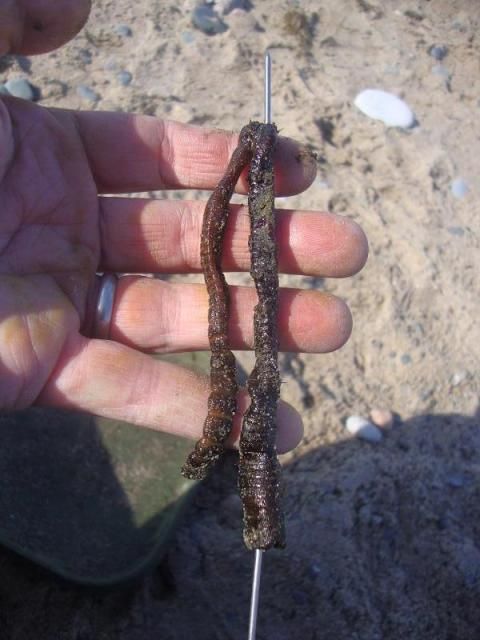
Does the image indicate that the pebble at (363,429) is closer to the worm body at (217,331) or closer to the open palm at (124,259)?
the open palm at (124,259)

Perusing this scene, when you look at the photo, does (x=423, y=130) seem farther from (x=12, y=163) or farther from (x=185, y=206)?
(x=12, y=163)

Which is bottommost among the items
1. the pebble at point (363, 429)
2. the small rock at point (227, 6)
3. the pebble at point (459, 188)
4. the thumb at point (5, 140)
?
the pebble at point (363, 429)

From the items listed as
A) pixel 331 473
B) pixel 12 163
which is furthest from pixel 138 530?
pixel 12 163

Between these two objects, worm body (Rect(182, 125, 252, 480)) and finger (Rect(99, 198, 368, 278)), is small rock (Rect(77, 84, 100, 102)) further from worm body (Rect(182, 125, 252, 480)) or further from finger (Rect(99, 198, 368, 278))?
worm body (Rect(182, 125, 252, 480))

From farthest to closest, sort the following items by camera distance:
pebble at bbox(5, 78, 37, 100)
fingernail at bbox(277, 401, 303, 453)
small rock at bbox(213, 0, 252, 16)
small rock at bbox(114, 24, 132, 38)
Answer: small rock at bbox(213, 0, 252, 16)
small rock at bbox(114, 24, 132, 38)
pebble at bbox(5, 78, 37, 100)
fingernail at bbox(277, 401, 303, 453)

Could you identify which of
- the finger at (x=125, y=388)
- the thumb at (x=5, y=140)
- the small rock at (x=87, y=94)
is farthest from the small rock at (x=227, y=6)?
Answer: the finger at (x=125, y=388)

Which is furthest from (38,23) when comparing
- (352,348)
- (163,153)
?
(352,348)

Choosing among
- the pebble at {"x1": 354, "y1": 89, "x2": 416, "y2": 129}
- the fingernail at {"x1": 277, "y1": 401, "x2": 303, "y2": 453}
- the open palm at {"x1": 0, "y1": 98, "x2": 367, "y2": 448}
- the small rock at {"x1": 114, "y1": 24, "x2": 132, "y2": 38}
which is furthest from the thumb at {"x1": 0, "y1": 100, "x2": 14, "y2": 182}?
the pebble at {"x1": 354, "y1": 89, "x2": 416, "y2": 129}

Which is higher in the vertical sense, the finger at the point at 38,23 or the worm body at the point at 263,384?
the finger at the point at 38,23

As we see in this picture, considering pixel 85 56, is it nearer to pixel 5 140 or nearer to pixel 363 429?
pixel 5 140
